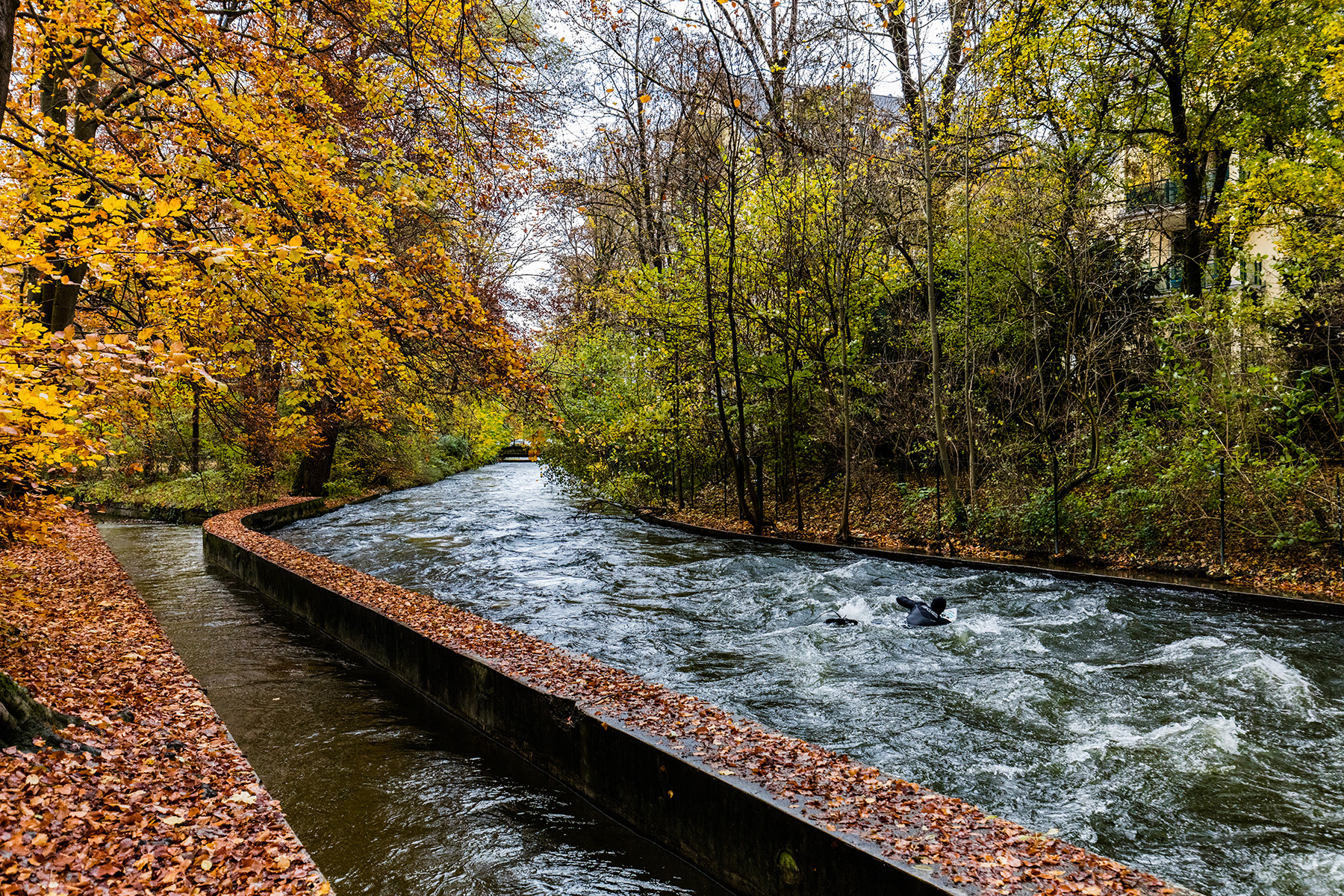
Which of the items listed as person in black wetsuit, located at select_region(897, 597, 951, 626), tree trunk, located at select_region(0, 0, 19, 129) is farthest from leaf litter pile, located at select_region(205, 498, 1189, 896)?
tree trunk, located at select_region(0, 0, 19, 129)

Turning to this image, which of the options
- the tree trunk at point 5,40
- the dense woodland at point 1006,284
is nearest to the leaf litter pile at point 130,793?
the tree trunk at point 5,40

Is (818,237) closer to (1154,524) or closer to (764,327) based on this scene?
(764,327)

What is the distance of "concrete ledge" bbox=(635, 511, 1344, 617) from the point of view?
376 inches

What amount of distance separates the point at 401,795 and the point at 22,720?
2.26m

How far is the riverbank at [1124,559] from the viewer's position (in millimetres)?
10375

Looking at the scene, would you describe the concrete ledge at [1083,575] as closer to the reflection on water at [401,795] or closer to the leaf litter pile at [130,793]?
the reflection on water at [401,795]

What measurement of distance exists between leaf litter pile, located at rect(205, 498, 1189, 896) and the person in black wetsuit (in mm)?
4283

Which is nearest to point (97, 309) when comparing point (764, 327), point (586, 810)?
point (586, 810)

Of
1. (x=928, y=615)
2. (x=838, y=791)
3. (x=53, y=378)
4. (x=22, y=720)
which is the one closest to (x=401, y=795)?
(x=22, y=720)

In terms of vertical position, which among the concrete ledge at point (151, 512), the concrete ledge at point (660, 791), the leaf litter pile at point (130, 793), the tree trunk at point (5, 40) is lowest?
the concrete ledge at point (151, 512)

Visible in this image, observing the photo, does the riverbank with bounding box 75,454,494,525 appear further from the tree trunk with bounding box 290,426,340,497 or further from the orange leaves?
the orange leaves

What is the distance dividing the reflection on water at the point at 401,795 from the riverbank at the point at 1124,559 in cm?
933

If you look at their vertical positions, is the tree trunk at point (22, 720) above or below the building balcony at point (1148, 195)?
below

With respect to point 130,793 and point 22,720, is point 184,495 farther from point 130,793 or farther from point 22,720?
point 130,793
